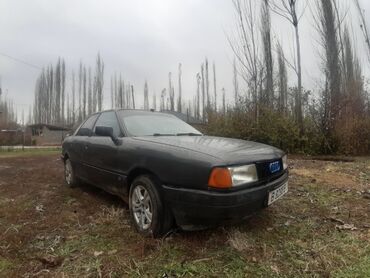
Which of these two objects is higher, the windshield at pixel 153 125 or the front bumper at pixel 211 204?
the windshield at pixel 153 125

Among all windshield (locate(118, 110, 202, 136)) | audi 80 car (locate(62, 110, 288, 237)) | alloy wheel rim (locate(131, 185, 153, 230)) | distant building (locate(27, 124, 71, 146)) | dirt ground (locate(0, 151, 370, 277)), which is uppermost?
distant building (locate(27, 124, 71, 146))

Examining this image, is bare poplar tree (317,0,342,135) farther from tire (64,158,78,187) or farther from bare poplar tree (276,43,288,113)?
tire (64,158,78,187)

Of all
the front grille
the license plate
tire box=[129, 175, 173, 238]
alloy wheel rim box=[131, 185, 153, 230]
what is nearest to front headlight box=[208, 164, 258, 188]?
the front grille

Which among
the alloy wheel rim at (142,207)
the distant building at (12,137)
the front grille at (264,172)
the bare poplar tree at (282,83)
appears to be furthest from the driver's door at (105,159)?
the distant building at (12,137)

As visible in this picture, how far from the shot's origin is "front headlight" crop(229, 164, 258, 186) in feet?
8.88

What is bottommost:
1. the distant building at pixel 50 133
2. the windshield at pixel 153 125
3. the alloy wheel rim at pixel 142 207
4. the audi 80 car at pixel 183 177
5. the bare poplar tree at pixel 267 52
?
the alloy wheel rim at pixel 142 207

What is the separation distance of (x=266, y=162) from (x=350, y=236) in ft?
3.83

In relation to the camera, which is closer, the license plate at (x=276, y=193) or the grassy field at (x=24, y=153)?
the license plate at (x=276, y=193)

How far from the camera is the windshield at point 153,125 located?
3901 millimetres

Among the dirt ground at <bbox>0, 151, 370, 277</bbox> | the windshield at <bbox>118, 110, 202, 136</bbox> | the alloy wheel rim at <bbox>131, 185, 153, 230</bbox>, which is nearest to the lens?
the dirt ground at <bbox>0, 151, 370, 277</bbox>

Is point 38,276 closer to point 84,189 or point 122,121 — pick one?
point 122,121

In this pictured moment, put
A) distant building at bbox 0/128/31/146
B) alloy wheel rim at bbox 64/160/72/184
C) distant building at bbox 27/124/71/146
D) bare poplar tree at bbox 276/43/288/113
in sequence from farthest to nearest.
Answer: distant building at bbox 27/124/71/146 → distant building at bbox 0/128/31/146 → bare poplar tree at bbox 276/43/288/113 → alloy wheel rim at bbox 64/160/72/184

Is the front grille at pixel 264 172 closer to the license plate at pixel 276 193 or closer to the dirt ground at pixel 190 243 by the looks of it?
the license plate at pixel 276 193

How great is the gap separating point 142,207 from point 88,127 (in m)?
2.36
